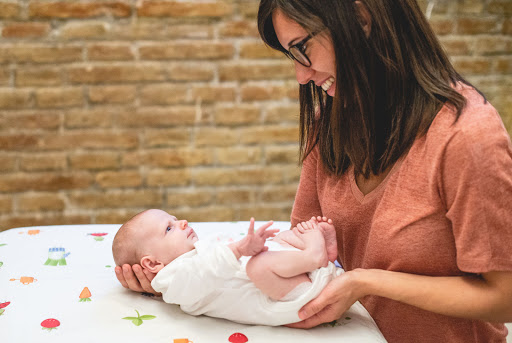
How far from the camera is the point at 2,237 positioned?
67.7 inches

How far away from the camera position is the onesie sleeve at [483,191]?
1.03 m

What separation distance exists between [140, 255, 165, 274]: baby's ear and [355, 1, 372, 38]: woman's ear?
→ 72 centimetres

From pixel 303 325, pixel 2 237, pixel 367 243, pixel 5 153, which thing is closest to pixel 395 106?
pixel 367 243

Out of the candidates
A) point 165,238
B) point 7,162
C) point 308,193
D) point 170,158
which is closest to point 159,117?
point 170,158

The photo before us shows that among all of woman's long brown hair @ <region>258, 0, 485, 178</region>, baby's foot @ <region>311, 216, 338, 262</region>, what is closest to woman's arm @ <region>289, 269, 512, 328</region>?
baby's foot @ <region>311, 216, 338, 262</region>

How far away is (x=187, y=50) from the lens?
257cm

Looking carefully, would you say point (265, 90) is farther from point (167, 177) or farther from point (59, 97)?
point (59, 97)

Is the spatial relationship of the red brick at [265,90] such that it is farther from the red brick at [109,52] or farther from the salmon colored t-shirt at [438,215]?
the salmon colored t-shirt at [438,215]

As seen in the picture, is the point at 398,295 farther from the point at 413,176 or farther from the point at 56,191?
the point at 56,191

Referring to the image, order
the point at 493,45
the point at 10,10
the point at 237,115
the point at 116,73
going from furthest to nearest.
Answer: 1. the point at 493,45
2. the point at 237,115
3. the point at 116,73
4. the point at 10,10

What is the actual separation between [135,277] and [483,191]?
817 millimetres

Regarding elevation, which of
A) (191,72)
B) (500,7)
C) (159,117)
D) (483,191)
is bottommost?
(159,117)

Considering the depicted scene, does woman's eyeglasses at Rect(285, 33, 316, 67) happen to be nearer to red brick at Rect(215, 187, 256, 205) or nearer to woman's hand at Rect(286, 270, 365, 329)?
woman's hand at Rect(286, 270, 365, 329)

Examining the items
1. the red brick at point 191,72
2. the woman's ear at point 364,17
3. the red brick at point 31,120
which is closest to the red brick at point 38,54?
the red brick at point 31,120
